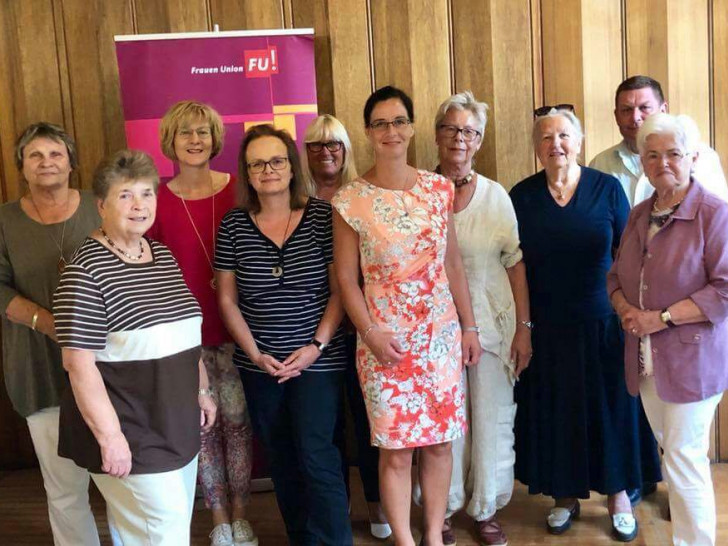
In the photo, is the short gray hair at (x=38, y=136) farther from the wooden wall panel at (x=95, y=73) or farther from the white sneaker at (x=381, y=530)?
the white sneaker at (x=381, y=530)

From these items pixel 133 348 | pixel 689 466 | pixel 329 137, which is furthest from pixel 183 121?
pixel 689 466

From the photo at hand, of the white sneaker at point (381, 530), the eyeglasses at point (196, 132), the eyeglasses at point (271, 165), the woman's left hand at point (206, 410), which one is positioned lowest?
the white sneaker at point (381, 530)

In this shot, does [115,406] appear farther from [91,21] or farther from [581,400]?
[91,21]

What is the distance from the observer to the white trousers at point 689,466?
222 cm

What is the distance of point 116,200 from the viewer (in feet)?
6.19

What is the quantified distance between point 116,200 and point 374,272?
2.78 ft

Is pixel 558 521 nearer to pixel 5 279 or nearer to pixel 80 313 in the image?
Result: pixel 80 313

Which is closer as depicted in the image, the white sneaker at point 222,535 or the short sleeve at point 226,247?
the short sleeve at point 226,247

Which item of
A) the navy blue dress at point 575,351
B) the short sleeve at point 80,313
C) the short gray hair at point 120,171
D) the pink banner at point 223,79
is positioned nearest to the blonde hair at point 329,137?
the pink banner at point 223,79

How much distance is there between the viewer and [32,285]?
245cm

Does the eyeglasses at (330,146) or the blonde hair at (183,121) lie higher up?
the blonde hair at (183,121)

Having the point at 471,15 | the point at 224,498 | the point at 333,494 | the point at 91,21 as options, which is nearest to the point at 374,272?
the point at 333,494

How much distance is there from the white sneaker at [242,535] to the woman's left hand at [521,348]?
123 centimetres

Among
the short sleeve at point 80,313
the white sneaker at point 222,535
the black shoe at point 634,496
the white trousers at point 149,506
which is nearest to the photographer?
the short sleeve at point 80,313
